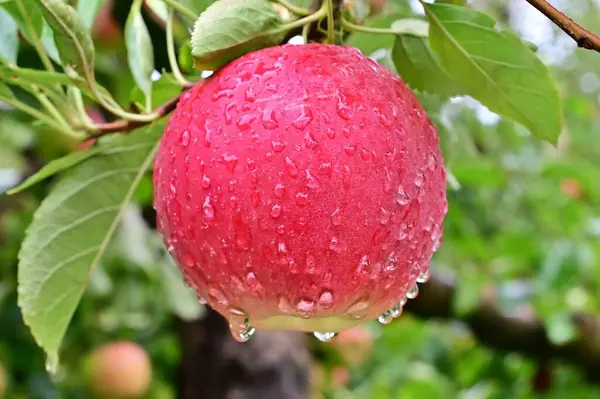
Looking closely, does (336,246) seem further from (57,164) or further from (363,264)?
(57,164)

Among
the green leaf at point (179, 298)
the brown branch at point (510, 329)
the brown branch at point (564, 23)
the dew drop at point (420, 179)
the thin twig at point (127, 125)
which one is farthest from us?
the brown branch at point (510, 329)

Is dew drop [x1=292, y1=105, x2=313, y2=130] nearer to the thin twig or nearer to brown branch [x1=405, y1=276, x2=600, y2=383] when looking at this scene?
the thin twig

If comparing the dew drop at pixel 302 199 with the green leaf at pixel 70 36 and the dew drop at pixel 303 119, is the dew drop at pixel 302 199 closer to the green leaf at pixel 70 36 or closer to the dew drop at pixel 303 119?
the dew drop at pixel 303 119

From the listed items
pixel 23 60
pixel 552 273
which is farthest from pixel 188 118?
pixel 552 273

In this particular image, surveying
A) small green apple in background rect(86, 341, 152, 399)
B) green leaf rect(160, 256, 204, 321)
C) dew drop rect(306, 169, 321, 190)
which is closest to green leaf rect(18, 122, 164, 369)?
dew drop rect(306, 169, 321, 190)

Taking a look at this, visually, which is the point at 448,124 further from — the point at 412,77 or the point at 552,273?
the point at 552,273

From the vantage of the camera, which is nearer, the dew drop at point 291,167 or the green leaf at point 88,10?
the dew drop at point 291,167

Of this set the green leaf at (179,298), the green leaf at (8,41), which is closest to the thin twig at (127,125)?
the green leaf at (8,41)
